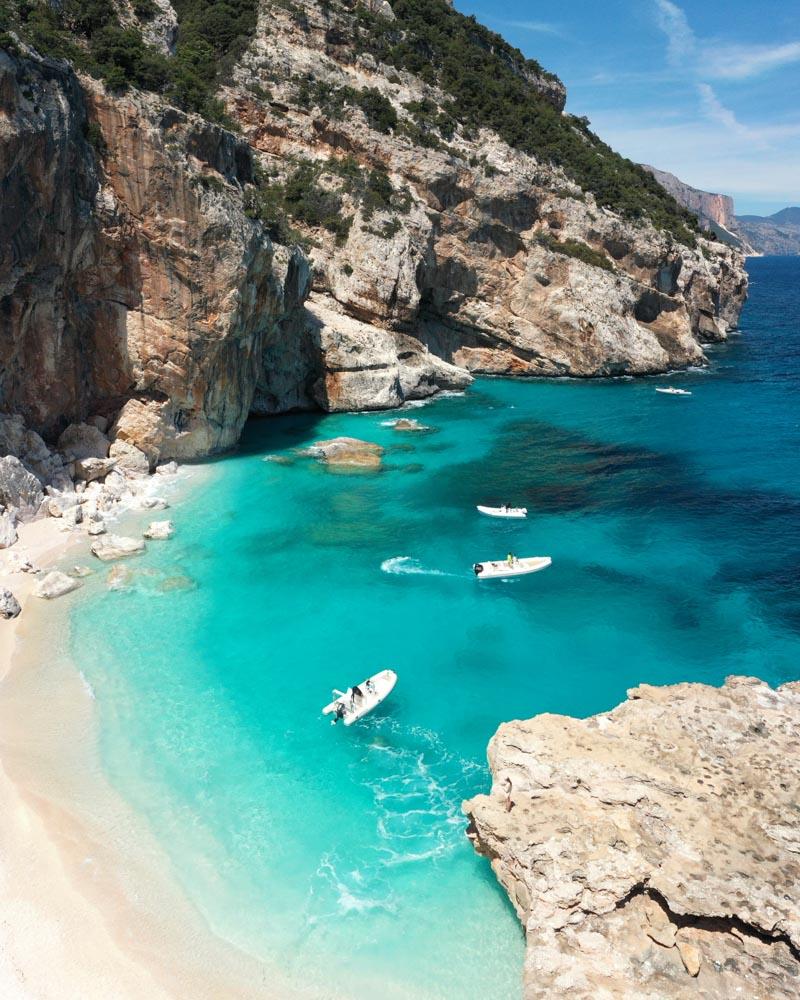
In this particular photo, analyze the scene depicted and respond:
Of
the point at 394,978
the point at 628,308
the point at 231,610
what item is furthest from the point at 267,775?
the point at 628,308

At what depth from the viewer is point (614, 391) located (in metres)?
60.1

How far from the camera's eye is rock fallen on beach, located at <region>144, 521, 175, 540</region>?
29.3 m

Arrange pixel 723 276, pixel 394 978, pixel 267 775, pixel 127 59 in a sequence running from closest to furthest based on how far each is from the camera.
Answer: pixel 394 978 < pixel 267 775 < pixel 127 59 < pixel 723 276

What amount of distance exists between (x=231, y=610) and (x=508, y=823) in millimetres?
14380

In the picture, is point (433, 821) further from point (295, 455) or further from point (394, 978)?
point (295, 455)

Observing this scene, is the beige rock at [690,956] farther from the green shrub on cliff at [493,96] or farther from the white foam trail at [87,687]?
the green shrub on cliff at [493,96]

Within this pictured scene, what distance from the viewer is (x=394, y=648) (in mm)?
22234

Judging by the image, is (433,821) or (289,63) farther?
(289,63)

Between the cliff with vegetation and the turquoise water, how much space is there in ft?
28.3

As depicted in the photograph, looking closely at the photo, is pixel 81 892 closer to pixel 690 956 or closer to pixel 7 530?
pixel 690 956

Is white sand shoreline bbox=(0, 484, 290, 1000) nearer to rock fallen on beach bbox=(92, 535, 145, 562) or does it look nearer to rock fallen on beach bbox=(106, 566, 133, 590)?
rock fallen on beach bbox=(106, 566, 133, 590)

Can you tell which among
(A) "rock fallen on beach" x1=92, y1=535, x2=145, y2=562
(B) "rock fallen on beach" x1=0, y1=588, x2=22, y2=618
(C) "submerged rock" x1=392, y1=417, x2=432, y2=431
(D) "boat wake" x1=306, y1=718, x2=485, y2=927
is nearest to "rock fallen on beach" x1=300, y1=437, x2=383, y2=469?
(C) "submerged rock" x1=392, y1=417, x2=432, y2=431

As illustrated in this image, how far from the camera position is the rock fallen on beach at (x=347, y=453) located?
39.6 m

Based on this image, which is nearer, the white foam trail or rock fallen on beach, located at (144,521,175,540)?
the white foam trail
